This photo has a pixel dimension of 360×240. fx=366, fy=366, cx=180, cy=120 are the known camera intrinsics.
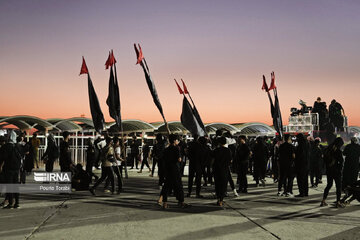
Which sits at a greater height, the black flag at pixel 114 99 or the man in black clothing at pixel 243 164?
the black flag at pixel 114 99

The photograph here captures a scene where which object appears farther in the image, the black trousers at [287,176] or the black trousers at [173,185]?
the black trousers at [287,176]

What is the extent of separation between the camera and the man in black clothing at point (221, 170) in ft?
27.4

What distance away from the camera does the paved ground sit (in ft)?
18.5

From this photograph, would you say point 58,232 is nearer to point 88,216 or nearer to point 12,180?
point 88,216

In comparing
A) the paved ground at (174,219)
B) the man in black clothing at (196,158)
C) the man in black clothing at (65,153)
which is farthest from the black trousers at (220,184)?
the man in black clothing at (65,153)

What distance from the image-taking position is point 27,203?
868cm

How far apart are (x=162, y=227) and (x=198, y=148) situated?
4.24 meters

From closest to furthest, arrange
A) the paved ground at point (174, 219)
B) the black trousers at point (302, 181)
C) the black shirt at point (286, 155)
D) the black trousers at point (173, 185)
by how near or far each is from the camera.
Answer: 1. the paved ground at point (174, 219)
2. the black trousers at point (173, 185)
3. the black trousers at point (302, 181)
4. the black shirt at point (286, 155)

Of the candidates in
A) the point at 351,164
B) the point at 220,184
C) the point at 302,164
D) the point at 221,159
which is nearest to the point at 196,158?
the point at 221,159

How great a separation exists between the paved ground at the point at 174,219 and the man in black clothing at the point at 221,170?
0.31 meters

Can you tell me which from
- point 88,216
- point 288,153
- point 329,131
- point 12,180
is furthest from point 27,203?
point 329,131

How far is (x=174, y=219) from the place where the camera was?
6.80m

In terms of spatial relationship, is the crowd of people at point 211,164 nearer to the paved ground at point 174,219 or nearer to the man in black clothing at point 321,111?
the paved ground at point 174,219

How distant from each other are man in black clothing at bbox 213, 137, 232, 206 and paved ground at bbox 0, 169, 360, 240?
0.31 meters
